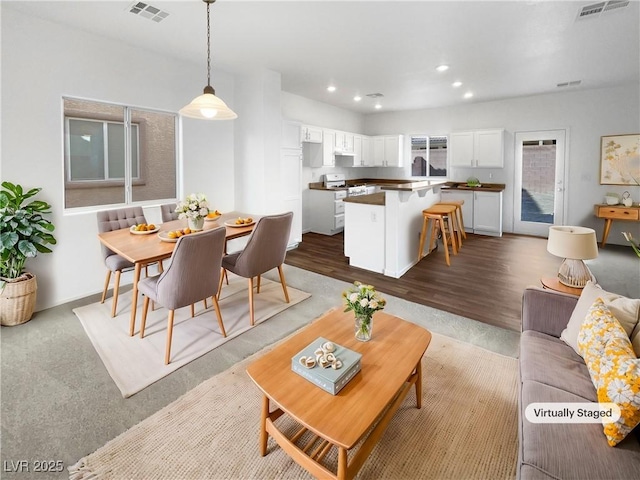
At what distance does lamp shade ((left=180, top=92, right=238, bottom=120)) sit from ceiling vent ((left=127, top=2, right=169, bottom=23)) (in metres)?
0.90

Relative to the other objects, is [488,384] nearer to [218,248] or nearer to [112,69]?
[218,248]

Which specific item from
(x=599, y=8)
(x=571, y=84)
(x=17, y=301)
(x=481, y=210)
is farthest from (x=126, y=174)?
(x=571, y=84)

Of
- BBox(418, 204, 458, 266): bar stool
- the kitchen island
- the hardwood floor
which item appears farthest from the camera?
BBox(418, 204, 458, 266): bar stool

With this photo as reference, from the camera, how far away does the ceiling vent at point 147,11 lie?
2910 millimetres

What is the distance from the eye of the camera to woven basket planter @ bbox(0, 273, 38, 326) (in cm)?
288

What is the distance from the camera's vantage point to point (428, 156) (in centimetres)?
784

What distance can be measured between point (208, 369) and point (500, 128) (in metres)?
6.96

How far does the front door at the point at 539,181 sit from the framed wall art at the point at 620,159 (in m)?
0.60

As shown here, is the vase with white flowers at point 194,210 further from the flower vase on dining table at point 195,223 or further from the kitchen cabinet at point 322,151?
the kitchen cabinet at point 322,151

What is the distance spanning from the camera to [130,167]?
4.05m

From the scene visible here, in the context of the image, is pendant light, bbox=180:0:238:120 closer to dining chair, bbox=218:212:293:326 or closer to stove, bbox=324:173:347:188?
dining chair, bbox=218:212:293:326

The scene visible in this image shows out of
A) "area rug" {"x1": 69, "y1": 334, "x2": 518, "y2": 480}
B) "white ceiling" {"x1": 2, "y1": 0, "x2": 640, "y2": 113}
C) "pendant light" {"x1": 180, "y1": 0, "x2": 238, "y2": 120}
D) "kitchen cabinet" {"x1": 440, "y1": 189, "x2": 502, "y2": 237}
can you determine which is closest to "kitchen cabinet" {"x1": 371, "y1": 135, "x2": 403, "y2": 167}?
"kitchen cabinet" {"x1": 440, "y1": 189, "x2": 502, "y2": 237}

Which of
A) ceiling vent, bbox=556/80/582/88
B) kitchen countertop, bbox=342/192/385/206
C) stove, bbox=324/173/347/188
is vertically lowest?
kitchen countertop, bbox=342/192/385/206

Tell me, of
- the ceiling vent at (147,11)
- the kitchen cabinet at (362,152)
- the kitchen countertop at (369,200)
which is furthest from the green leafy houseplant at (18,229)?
the kitchen cabinet at (362,152)
